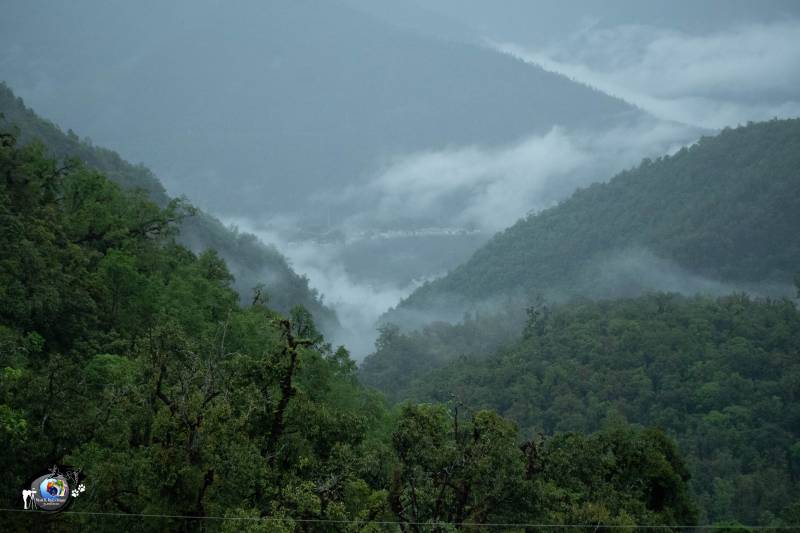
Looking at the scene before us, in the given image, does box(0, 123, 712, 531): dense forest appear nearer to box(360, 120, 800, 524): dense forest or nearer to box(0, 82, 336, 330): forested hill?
box(360, 120, 800, 524): dense forest

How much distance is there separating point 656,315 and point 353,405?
63.3m

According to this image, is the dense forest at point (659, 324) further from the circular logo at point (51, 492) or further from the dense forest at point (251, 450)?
the circular logo at point (51, 492)

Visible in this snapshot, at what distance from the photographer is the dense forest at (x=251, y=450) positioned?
1548 cm

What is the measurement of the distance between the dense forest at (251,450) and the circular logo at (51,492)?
78 cm

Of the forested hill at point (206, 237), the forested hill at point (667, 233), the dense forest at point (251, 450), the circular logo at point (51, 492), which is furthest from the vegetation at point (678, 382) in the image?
the circular logo at point (51, 492)

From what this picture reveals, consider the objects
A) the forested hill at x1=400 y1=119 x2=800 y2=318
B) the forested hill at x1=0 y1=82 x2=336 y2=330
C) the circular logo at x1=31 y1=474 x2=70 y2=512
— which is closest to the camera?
the circular logo at x1=31 y1=474 x2=70 y2=512

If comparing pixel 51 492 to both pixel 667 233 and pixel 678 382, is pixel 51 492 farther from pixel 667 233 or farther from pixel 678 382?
pixel 667 233

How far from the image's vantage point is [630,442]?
2642 cm

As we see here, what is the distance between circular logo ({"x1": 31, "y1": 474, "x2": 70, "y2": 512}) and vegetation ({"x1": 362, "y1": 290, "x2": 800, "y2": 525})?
143 ft

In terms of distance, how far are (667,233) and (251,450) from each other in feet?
436

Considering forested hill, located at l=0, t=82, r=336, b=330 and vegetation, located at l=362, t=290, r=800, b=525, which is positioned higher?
forested hill, located at l=0, t=82, r=336, b=330

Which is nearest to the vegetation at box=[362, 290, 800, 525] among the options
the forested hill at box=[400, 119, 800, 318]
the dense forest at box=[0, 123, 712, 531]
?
the dense forest at box=[0, 123, 712, 531]

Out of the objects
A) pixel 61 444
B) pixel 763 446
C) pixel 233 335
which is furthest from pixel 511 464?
pixel 763 446

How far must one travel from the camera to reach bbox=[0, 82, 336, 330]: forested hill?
86438 mm
